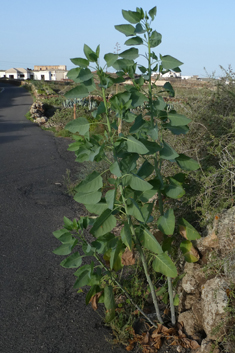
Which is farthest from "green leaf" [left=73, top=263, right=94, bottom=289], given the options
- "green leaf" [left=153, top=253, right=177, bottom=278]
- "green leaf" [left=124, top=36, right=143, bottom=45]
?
"green leaf" [left=124, top=36, right=143, bottom=45]

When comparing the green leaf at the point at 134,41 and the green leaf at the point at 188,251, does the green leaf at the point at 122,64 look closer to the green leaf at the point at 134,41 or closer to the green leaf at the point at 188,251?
the green leaf at the point at 134,41

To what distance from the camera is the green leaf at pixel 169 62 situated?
2291 millimetres

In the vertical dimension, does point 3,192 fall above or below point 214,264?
below

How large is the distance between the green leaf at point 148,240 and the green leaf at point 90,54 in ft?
3.77

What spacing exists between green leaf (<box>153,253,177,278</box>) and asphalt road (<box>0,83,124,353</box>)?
87 cm

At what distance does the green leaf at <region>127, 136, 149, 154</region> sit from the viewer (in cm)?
207

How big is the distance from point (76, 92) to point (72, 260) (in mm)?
1135

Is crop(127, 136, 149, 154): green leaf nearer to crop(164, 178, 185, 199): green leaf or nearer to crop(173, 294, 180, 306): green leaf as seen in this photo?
crop(164, 178, 185, 199): green leaf

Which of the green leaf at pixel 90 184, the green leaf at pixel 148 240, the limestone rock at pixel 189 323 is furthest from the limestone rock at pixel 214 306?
the green leaf at pixel 90 184

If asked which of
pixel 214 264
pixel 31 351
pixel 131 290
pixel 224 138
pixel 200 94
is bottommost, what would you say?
pixel 31 351

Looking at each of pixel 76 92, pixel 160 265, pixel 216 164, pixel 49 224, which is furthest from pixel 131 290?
pixel 49 224

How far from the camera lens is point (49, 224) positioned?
197 inches

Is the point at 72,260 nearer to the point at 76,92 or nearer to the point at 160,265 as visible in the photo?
the point at 160,265

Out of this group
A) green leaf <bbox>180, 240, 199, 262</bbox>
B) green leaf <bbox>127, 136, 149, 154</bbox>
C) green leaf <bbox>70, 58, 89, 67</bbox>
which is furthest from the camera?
green leaf <bbox>180, 240, 199, 262</bbox>
